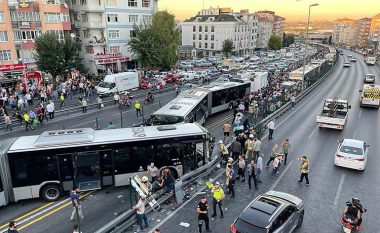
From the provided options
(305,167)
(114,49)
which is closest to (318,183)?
(305,167)

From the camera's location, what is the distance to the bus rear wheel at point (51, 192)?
48.0 feet

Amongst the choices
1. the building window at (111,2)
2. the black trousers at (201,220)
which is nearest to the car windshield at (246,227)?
the black trousers at (201,220)

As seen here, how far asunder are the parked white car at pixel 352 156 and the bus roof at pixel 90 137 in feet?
27.7

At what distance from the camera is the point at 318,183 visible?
54.2 ft

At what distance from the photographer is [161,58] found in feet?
179

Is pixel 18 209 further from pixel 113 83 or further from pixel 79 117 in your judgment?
pixel 113 83

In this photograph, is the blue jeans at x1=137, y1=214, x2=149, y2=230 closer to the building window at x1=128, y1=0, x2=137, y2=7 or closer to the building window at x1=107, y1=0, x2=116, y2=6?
the building window at x1=107, y1=0, x2=116, y2=6

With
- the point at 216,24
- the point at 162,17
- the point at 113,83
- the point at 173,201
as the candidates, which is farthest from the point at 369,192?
the point at 216,24

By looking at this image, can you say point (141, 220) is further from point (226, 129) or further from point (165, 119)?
point (226, 129)

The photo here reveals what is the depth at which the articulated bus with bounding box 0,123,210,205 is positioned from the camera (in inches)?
555

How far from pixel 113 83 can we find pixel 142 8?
29.5 m

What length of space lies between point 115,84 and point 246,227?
33.2 metres

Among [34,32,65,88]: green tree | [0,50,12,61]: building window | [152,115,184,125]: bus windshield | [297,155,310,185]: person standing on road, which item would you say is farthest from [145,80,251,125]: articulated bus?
[0,50,12,61]: building window

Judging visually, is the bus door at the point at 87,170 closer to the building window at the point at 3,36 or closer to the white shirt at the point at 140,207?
the white shirt at the point at 140,207
